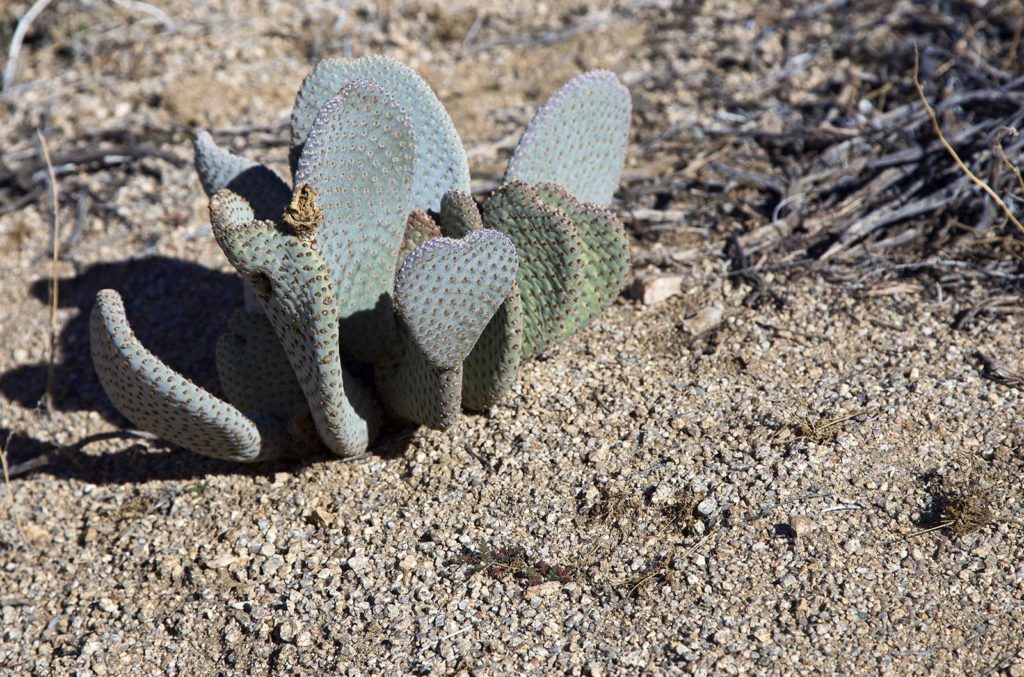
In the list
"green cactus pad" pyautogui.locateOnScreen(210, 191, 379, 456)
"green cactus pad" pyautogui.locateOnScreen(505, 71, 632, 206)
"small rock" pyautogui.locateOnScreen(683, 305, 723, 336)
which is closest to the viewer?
"green cactus pad" pyautogui.locateOnScreen(210, 191, 379, 456)

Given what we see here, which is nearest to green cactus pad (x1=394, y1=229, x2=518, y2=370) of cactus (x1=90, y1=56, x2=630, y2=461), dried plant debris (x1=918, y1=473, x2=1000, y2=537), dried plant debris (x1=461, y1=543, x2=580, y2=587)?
cactus (x1=90, y1=56, x2=630, y2=461)

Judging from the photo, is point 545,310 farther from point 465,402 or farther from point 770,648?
point 770,648

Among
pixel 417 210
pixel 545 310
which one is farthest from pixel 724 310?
pixel 417 210

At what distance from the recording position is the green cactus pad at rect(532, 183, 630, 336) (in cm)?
274

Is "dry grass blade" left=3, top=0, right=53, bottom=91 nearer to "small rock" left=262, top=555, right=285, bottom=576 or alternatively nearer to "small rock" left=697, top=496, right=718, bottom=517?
"small rock" left=262, top=555, right=285, bottom=576

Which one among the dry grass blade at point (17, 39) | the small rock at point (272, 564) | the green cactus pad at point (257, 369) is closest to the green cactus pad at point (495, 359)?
the green cactus pad at point (257, 369)

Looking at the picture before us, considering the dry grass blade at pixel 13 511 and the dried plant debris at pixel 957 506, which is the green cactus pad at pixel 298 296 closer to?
the dry grass blade at pixel 13 511

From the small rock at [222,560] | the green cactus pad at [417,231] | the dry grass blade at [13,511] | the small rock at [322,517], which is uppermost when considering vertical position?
the green cactus pad at [417,231]

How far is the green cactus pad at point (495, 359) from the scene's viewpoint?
2529 millimetres

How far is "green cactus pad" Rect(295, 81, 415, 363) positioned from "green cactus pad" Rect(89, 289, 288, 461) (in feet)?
1.28

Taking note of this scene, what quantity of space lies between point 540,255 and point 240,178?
0.91 metres

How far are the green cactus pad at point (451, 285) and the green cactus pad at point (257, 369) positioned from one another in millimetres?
675

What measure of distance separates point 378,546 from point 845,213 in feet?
6.44

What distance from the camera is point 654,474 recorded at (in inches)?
104
